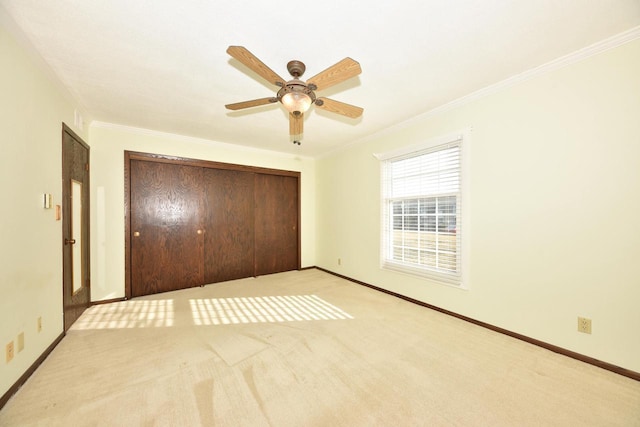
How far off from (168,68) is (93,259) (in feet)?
9.38

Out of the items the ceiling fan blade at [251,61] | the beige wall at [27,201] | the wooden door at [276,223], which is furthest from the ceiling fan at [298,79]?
the wooden door at [276,223]

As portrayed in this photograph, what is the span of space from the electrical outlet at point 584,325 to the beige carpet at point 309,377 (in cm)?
27

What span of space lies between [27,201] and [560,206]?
4.33 m

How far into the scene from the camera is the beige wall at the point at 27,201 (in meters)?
1.64

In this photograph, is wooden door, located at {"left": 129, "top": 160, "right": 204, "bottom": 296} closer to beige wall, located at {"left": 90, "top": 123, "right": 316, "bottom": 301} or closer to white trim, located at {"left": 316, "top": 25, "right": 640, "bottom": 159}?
beige wall, located at {"left": 90, "top": 123, "right": 316, "bottom": 301}

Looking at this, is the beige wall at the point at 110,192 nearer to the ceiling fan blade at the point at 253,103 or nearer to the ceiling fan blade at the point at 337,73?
the ceiling fan blade at the point at 253,103

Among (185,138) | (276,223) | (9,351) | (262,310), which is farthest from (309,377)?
(185,138)

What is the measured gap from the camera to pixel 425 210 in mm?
3248

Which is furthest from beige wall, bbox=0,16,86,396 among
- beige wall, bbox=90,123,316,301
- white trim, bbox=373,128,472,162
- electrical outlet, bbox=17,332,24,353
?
white trim, bbox=373,128,472,162

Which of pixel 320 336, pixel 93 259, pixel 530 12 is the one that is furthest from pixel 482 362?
pixel 93 259

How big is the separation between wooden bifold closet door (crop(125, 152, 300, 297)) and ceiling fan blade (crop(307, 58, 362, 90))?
10.1ft

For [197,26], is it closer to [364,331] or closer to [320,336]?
[320,336]

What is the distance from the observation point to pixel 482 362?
202 cm

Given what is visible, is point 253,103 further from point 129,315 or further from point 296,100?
point 129,315
